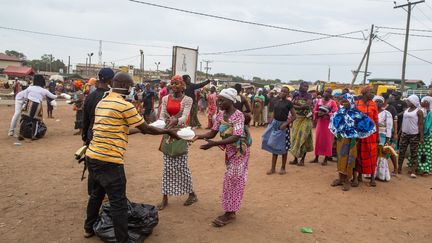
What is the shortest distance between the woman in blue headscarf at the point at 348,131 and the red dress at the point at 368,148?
252 mm

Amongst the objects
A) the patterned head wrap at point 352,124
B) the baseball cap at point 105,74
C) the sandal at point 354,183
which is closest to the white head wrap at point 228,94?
the baseball cap at point 105,74

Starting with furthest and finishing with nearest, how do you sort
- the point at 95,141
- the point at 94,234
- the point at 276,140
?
1. the point at 276,140
2. the point at 94,234
3. the point at 95,141

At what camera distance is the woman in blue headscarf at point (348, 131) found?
621 cm

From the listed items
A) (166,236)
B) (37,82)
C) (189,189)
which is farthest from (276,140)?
(37,82)

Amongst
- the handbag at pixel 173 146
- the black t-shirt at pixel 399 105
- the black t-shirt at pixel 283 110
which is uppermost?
the black t-shirt at pixel 399 105

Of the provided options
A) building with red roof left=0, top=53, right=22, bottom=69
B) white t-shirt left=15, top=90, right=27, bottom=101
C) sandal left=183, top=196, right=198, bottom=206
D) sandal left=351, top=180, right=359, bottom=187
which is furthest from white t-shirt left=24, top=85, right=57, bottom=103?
building with red roof left=0, top=53, right=22, bottom=69

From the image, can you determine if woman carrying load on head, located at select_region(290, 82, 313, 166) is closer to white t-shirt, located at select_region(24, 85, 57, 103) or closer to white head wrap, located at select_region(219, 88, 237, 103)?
white head wrap, located at select_region(219, 88, 237, 103)

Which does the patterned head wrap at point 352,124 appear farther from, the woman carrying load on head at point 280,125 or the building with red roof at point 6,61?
the building with red roof at point 6,61

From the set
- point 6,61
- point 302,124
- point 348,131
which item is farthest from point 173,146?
point 6,61

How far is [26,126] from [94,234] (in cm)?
692

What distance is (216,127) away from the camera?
4.55 m

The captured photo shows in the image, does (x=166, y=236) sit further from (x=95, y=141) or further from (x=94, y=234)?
(x=95, y=141)

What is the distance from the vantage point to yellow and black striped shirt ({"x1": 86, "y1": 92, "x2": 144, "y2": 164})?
3426 millimetres

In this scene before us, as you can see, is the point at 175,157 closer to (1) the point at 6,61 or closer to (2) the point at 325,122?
(2) the point at 325,122
